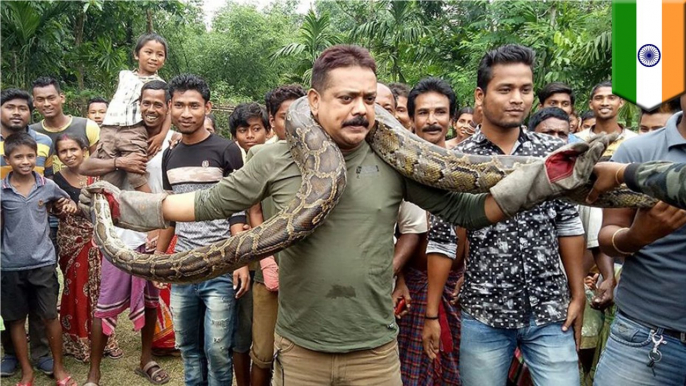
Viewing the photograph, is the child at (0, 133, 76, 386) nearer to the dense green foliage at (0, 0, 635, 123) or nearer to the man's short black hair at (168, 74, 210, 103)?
the man's short black hair at (168, 74, 210, 103)

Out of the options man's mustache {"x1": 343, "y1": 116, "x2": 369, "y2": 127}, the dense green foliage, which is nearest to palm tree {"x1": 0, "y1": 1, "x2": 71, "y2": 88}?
the dense green foliage

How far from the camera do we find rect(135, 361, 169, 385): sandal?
602cm

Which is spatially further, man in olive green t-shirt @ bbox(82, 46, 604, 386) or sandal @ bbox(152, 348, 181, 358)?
sandal @ bbox(152, 348, 181, 358)

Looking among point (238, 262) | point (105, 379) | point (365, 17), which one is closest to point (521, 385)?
point (238, 262)

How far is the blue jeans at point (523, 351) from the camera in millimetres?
3463

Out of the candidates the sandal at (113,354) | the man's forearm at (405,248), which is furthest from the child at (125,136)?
the man's forearm at (405,248)

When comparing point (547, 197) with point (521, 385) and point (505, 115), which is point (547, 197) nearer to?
point (505, 115)

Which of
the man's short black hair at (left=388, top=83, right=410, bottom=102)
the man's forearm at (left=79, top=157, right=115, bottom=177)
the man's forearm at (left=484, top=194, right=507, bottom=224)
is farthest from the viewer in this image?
the man's short black hair at (left=388, top=83, right=410, bottom=102)

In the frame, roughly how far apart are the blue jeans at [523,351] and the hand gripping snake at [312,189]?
3.27ft

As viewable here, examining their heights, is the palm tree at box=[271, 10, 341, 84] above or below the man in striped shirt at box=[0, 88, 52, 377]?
above

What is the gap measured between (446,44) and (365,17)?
4708 mm

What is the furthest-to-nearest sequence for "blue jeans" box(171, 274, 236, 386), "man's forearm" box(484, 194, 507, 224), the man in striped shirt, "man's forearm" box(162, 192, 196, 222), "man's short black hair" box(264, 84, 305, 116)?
the man in striped shirt
"man's short black hair" box(264, 84, 305, 116)
"blue jeans" box(171, 274, 236, 386)
"man's forearm" box(162, 192, 196, 222)
"man's forearm" box(484, 194, 507, 224)

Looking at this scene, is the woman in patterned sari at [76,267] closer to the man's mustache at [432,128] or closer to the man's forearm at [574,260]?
the man's mustache at [432,128]

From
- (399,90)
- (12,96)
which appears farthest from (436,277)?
(12,96)
